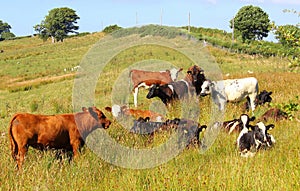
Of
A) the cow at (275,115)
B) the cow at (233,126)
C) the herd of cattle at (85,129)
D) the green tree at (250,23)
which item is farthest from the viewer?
the green tree at (250,23)

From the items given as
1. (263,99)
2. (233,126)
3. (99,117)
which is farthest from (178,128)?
(263,99)

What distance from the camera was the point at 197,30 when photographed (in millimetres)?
58094

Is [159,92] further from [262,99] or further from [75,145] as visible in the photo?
[75,145]

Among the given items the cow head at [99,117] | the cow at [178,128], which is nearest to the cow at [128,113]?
the cow at [178,128]

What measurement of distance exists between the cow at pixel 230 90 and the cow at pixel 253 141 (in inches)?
162

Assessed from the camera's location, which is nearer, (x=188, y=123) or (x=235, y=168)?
(x=235, y=168)

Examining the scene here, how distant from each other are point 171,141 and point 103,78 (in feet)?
58.6

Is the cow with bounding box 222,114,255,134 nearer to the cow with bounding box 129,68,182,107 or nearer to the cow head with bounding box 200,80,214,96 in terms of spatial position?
the cow head with bounding box 200,80,214,96

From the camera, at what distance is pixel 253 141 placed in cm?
629

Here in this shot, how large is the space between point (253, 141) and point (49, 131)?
3291mm

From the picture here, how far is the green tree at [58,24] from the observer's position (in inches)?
4149

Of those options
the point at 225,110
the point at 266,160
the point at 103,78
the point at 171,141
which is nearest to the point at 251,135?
the point at 266,160

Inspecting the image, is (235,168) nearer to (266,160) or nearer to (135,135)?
(266,160)

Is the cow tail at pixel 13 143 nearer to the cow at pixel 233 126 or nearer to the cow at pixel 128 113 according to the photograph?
the cow at pixel 128 113
